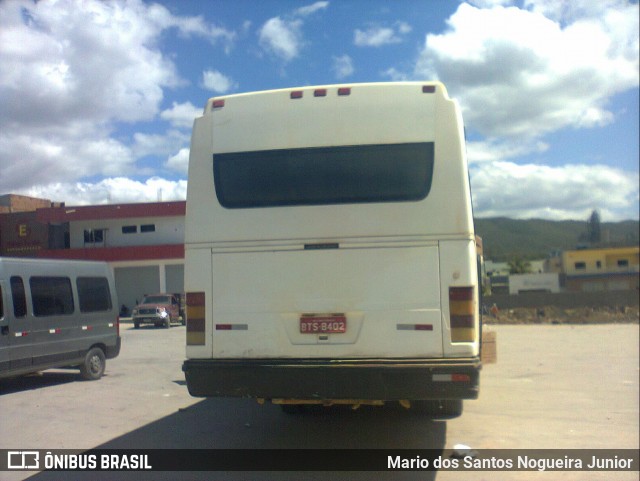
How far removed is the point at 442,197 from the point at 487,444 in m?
3.23

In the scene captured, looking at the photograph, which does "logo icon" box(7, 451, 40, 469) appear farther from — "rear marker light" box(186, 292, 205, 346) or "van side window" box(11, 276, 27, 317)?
"van side window" box(11, 276, 27, 317)

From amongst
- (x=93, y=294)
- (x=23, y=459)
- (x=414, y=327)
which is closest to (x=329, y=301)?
(x=414, y=327)

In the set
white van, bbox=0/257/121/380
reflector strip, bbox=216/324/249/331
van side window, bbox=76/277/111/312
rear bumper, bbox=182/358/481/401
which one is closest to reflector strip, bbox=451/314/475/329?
rear bumper, bbox=182/358/481/401

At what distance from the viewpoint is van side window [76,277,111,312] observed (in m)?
11.7

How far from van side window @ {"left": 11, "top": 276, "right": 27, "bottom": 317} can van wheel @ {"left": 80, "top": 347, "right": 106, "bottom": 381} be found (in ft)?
6.16

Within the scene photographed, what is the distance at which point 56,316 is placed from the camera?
10992mm

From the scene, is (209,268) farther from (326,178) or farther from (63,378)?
(63,378)

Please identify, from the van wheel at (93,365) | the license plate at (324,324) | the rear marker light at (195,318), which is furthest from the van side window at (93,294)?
the license plate at (324,324)

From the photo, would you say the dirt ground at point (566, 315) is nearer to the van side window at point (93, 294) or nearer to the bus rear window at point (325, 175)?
the van side window at point (93, 294)

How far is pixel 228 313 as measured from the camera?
18.7 feet

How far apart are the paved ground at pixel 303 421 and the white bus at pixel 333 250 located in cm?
120

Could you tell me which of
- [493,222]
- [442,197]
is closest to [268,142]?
[442,197]

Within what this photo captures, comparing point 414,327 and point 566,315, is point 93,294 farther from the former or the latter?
point 566,315

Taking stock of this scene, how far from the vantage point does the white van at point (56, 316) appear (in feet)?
33.0
